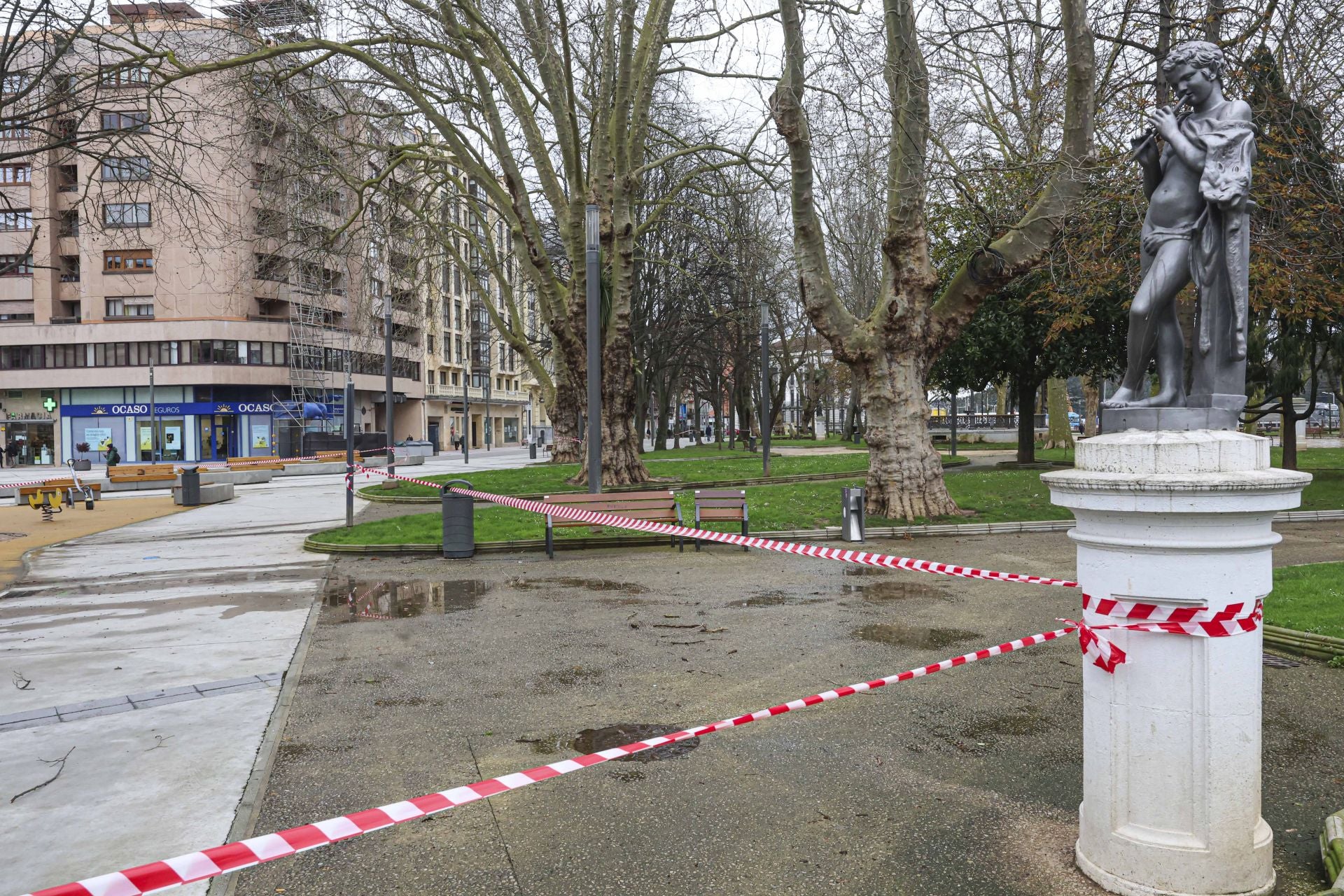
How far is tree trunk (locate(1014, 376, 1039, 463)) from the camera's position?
2711cm

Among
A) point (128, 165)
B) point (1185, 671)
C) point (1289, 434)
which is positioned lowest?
point (1185, 671)

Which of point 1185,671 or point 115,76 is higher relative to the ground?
point 115,76

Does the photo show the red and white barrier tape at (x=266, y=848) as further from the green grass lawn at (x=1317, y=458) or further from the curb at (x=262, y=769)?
the green grass lawn at (x=1317, y=458)

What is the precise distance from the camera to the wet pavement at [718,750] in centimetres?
373

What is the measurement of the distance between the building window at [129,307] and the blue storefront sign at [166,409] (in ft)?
16.6

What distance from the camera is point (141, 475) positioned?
92.0 feet

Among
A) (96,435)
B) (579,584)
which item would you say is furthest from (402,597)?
(96,435)

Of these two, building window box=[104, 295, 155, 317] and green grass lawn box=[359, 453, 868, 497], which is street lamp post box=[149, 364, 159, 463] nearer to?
building window box=[104, 295, 155, 317]

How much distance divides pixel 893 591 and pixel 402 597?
5.16 metres

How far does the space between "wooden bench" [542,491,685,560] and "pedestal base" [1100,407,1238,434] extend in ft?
30.6

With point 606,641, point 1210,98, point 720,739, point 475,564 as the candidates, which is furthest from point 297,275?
point 1210,98

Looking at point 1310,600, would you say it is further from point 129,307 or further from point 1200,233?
point 129,307

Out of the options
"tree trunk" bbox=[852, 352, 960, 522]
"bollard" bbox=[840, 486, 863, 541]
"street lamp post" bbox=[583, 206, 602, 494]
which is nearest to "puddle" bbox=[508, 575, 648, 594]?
"street lamp post" bbox=[583, 206, 602, 494]

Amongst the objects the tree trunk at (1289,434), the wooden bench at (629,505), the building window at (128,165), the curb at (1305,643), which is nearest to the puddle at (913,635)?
the curb at (1305,643)
